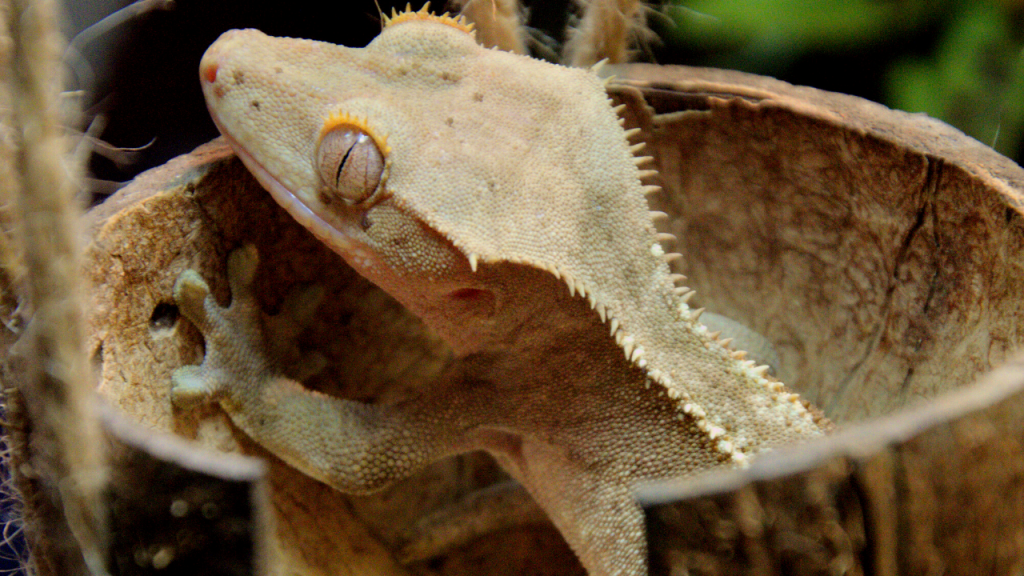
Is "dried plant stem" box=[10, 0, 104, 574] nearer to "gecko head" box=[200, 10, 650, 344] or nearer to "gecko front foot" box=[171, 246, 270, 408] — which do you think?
"gecko front foot" box=[171, 246, 270, 408]

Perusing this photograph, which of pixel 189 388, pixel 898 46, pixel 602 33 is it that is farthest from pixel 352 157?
pixel 898 46

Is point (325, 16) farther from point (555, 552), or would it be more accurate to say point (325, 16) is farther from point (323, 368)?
point (555, 552)

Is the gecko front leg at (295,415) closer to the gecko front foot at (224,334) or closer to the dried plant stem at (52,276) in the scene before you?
the gecko front foot at (224,334)

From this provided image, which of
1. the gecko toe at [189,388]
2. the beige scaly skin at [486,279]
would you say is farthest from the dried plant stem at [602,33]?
the gecko toe at [189,388]

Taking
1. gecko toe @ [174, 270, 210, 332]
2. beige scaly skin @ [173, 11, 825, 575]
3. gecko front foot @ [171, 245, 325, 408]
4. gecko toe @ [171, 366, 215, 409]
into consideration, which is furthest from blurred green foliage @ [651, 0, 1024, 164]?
gecko toe @ [171, 366, 215, 409]

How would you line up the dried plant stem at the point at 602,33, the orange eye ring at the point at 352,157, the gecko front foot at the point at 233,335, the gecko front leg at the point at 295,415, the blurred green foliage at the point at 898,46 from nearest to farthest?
the orange eye ring at the point at 352,157
the gecko front foot at the point at 233,335
the gecko front leg at the point at 295,415
the dried plant stem at the point at 602,33
the blurred green foliage at the point at 898,46

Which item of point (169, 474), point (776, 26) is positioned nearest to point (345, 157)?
point (169, 474)
